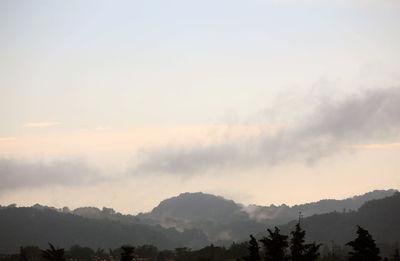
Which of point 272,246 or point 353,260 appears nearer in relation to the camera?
point 353,260

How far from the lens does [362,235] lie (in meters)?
71.8

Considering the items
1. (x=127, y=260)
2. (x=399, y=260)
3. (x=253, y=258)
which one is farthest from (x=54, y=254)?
(x=399, y=260)

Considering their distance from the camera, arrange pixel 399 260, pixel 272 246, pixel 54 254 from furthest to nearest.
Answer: pixel 399 260, pixel 272 246, pixel 54 254

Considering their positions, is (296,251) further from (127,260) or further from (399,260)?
(399,260)

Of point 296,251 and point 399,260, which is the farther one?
point 399,260

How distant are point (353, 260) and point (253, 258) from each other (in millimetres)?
14512

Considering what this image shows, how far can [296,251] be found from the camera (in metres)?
77.6

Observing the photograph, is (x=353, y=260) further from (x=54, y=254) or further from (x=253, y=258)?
(x=54, y=254)

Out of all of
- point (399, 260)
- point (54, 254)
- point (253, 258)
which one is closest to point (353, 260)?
point (253, 258)

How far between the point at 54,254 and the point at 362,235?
1542 inches

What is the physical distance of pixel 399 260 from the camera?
128 meters

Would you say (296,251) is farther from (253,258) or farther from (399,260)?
(399,260)

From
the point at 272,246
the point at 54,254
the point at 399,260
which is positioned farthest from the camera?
the point at 399,260

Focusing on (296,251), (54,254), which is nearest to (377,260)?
(296,251)
